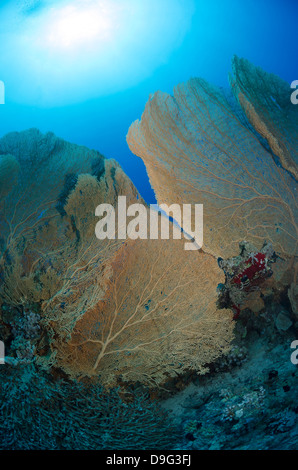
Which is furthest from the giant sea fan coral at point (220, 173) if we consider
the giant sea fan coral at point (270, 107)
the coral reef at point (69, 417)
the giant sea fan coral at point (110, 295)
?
the coral reef at point (69, 417)

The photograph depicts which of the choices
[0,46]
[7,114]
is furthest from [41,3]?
[7,114]

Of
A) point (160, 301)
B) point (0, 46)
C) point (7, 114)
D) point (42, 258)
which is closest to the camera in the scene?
point (160, 301)

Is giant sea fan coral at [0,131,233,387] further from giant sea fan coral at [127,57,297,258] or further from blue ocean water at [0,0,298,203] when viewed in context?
blue ocean water at [0,0,298,203]

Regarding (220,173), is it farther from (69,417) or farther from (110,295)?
(69,417)

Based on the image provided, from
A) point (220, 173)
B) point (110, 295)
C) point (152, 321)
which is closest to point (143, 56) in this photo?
point (220, 173)

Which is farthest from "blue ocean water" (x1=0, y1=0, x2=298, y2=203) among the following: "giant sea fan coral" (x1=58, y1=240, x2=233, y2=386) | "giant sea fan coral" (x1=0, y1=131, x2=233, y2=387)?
"giant sea fan coral" (x1=58, y1=240, x2=233, y2=386)

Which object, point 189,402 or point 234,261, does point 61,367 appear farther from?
point 234,261

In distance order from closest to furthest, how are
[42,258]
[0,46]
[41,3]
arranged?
1. [42,258]
2. [41,3]
3. [0,46]
